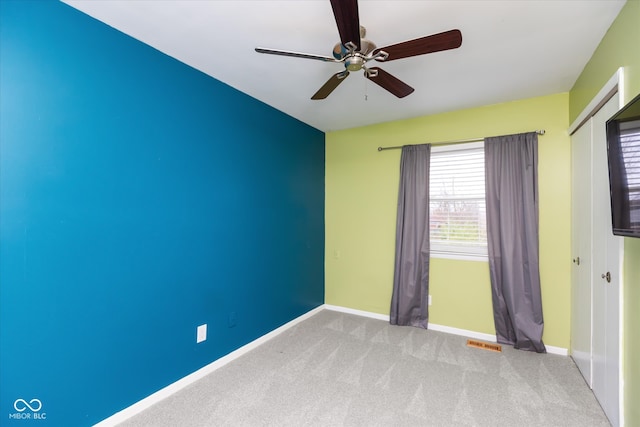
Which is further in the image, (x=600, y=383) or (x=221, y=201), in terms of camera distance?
(x=221, y=201)

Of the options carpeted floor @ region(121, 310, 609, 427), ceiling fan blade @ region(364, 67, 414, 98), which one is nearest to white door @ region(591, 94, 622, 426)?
carpeted floor @ region(121, 310, 609, 427)

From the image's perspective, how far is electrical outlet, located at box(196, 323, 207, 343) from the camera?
7.64 ft

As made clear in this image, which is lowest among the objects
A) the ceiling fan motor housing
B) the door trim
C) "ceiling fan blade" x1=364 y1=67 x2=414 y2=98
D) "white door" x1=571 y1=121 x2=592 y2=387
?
"white door" x1=571 y1=121 x2=592 y2=387

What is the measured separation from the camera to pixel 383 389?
217cm

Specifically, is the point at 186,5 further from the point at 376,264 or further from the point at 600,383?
the point at 600,383

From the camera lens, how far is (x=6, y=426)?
4.58 feet

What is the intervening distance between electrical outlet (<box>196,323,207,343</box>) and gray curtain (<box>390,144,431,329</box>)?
2202 mm

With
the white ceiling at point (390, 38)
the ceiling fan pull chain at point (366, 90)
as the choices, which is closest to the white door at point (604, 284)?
the white ceiling at point (390, 38)

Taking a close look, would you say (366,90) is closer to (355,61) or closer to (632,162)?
(355,61)

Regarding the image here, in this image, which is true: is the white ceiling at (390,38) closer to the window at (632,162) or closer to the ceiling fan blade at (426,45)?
the ceiling fan blade at (426,45)

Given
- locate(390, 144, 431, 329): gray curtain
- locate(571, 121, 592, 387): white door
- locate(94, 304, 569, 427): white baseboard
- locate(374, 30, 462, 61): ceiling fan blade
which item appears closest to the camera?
locate(374, 30, 462, 61): ceiling fan blade

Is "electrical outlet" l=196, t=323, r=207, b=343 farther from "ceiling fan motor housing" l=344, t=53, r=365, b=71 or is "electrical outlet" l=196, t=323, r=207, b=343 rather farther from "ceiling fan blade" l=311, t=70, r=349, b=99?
"ceiling fan motor housing" l=344, t=53, r=365, b=71

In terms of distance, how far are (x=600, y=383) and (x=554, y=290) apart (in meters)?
0.98

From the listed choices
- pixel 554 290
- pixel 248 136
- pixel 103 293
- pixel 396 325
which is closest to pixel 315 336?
pixel 396 325
